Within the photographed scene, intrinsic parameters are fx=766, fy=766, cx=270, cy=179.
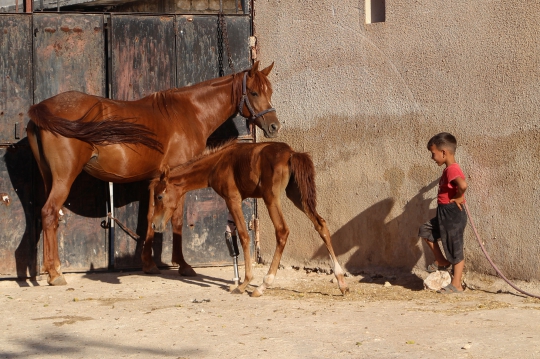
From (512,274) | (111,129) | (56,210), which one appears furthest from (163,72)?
(512,274)

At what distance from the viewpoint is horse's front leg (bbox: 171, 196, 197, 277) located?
336 inches

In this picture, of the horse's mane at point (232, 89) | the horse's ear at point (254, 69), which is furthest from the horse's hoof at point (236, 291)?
the horse's ear at point (254, 69)

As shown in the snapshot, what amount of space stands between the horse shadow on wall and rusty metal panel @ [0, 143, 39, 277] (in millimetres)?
3398

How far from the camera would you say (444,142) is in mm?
6762

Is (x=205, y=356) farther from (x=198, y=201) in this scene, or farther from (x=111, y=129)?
(x=198, y=201)

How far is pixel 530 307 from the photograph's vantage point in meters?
6.10

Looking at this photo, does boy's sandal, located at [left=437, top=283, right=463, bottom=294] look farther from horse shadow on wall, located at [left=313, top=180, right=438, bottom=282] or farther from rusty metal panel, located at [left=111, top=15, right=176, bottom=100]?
rusty metal panel, located at [left=111, top=15, right=176, bottom=100]

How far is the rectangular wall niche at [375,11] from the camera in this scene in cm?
800

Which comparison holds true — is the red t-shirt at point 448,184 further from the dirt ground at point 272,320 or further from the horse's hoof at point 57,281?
the horse's hoof at point 57,281

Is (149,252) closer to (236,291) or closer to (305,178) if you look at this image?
(236,291)

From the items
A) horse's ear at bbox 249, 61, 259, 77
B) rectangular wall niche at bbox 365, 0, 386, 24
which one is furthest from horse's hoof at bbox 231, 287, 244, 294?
rectangular wall niche at bbox 365, 0, 386, 24

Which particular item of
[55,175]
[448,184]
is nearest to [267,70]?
[55,175]

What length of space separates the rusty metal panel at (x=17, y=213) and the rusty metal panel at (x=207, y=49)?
6.60 feet

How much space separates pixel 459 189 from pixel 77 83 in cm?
452
